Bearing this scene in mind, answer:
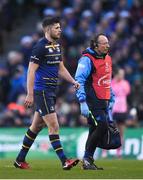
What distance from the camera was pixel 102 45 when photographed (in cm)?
1357

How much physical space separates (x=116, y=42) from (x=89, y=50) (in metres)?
10.1

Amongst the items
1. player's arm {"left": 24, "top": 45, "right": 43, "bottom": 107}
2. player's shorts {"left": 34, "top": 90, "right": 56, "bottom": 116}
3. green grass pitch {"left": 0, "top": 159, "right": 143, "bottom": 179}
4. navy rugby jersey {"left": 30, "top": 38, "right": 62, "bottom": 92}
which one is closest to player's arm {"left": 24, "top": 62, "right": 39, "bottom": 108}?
player's arm {"left": 24, "top": 45, "right": 43, "bottom": 107}

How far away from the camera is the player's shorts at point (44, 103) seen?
13.2 metres

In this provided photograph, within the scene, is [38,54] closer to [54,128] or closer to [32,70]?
[32,70]

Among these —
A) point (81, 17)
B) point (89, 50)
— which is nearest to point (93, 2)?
point (81, 17)

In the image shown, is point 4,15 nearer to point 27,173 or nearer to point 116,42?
point 116,42

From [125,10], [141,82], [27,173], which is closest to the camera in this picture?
[27,173]

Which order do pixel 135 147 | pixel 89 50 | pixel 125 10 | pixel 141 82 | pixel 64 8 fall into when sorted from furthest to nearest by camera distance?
pixel 64 8 < pixel 125 10 < pixel 141 82 < pixel 135 147 < pixel 89 50

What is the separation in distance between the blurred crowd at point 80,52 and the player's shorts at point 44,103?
841 centimetres

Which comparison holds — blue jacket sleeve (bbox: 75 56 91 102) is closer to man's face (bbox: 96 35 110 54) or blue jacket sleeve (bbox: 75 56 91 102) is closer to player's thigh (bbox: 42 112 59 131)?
man's face (bbox: 96 35 110 54)

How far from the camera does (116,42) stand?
23.6m

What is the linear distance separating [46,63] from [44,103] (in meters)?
0.65

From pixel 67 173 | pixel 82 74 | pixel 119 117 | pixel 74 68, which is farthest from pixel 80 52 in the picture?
pixel 67 173

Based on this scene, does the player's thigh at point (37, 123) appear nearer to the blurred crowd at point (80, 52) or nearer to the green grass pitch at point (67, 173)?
the green grass pitch at point (67, 173)
